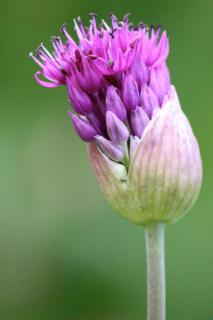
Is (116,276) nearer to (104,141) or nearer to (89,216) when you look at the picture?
(89,216)

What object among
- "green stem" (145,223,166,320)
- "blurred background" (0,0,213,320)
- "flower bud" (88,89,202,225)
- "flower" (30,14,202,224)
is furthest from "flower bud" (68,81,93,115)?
"blurred background" (0,0,213,320)

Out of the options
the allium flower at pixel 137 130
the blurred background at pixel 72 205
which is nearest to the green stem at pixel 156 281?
the allium flower at pixel 137 130

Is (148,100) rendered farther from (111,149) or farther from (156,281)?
(156,281)

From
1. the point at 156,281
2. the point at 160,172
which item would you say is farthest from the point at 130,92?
the point at 156,281

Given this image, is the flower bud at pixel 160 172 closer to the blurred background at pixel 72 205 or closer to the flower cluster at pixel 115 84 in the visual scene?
the flower cluster at pixel 115 84

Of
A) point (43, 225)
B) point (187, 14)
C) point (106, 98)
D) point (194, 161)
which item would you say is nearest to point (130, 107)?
point (106, 98)
